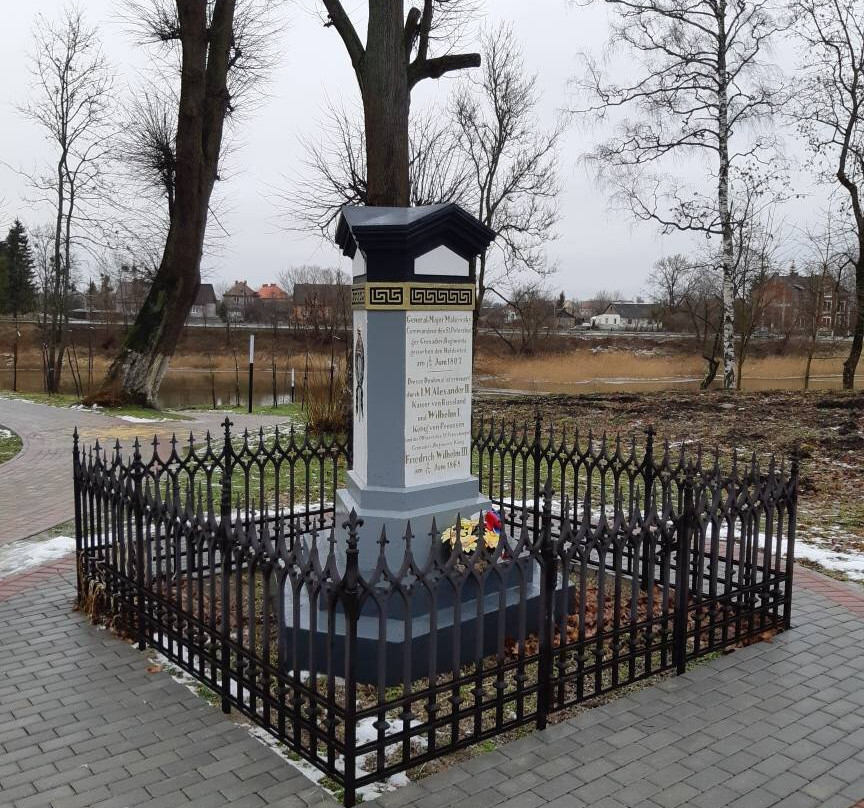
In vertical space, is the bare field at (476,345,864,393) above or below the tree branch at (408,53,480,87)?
below

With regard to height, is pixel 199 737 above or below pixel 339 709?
below

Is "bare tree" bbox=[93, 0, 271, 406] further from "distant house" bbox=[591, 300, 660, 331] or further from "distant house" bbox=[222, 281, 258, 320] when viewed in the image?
"distant house" bbox=[591, 300, 660, 331]

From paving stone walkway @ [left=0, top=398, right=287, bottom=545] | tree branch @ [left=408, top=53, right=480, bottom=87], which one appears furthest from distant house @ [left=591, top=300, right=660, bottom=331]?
tree branch @ [left=408, top=53, right=480, bottom=87]

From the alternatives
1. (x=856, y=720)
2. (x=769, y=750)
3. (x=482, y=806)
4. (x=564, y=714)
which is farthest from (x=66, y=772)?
(x=856, y=720)

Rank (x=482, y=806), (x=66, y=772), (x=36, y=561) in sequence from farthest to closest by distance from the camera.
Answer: (x=36, y=561), (x=66, y=772), (x=482, y=806)

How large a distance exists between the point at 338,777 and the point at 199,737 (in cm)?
93

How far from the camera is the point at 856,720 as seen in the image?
429cm

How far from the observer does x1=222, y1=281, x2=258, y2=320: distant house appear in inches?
2990

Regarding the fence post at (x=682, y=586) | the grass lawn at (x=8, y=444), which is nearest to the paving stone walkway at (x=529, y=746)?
the fence post at (x=682, y=586)

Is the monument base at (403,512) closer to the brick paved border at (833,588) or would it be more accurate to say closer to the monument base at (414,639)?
the monument base at (414,639)

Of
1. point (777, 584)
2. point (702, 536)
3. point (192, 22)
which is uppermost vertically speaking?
point (192, 22)

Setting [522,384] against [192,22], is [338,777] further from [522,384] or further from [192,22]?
[522,384]

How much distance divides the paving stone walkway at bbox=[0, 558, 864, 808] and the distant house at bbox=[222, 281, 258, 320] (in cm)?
6887

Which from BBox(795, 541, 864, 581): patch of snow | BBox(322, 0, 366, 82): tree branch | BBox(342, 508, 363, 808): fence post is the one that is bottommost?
BBox(795, 541, 864, 581): patch of snow
